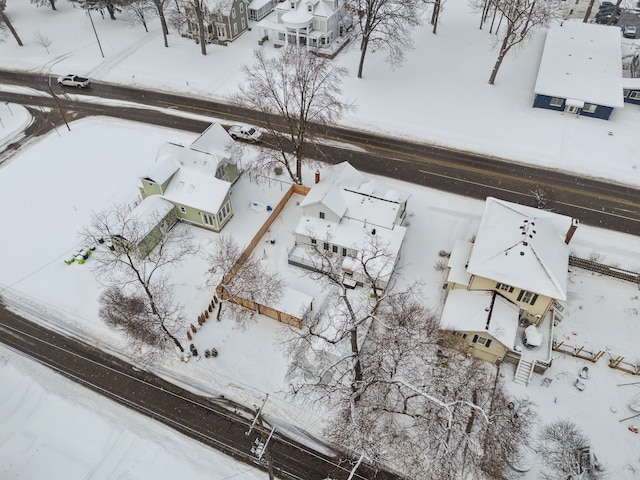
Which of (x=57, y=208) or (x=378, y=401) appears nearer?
(x=378, y=401)

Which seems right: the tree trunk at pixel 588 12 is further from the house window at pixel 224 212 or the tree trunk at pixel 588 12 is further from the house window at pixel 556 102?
the house window at pixel 224 212

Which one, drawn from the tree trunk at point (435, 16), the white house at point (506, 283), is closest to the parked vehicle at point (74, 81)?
the tree trunk at point (435, 16)

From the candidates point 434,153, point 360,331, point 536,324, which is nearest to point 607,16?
point 434,153

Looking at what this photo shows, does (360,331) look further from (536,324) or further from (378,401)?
(536,324)

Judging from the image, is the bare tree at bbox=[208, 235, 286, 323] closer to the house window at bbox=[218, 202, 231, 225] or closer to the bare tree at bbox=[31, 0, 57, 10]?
the house window at bbox=[218, 202, 231, 225]

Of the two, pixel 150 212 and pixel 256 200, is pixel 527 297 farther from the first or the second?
pixel 150 212

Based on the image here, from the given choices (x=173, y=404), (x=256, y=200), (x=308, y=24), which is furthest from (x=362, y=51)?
(x=173, y=404)

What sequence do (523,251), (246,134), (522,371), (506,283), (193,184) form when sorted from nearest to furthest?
(506,283), (522,371), (523,251), (193,184), (246,134)
